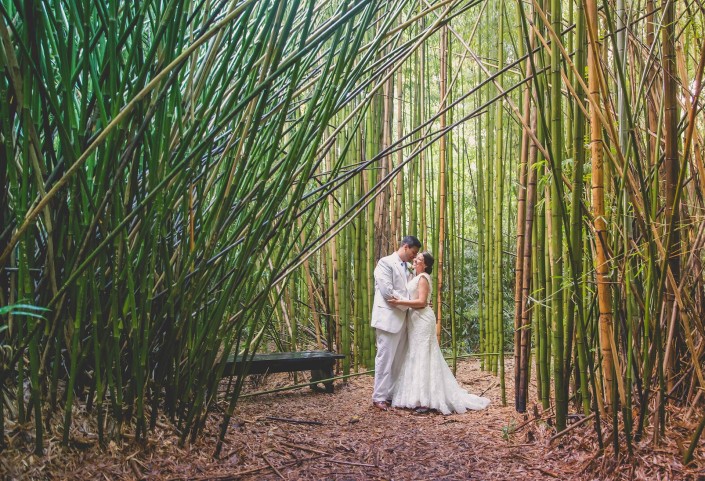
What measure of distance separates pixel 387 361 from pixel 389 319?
10.0 inches

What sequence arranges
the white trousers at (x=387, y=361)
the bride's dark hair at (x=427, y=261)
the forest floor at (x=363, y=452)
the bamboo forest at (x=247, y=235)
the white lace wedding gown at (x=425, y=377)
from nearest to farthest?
1. the bamboo forest at (x=247, y=235)
2. the forest floor at (x=363, y=452)
3. the white lace wedding gown at (x=425, y=377)
4. the white trousers at (x=387, y=361)
5. the bride's dark hair at (x=427, y=261)

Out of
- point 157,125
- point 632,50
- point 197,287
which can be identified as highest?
point 632,50

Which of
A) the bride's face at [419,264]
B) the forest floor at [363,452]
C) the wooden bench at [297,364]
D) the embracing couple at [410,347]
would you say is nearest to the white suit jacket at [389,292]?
the embracing couple at [410,347]

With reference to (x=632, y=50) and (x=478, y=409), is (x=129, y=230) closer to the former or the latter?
(x=632, y=50)

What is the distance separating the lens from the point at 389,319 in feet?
11.9

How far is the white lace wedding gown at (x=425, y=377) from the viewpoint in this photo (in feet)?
11.1

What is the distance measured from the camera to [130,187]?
136 cm

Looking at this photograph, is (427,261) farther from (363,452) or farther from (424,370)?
(363,452)

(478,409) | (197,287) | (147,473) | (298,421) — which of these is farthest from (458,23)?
(147,473)

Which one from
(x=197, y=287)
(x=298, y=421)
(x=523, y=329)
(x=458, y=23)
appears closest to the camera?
(x=197, y=287)

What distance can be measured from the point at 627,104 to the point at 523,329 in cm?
131

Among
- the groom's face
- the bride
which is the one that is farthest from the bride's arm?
the groom's face

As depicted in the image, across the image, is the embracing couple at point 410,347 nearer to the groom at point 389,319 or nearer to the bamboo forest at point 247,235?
the groom at point 389,319

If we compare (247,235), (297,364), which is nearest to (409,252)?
(297,364)
